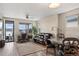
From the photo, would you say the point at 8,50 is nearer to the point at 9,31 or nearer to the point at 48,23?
the point at 9,31

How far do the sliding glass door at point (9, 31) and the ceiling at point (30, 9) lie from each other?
0.18 meters

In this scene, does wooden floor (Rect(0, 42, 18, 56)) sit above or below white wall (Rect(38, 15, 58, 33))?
below

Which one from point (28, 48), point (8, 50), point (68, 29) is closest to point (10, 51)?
point (8, 50)

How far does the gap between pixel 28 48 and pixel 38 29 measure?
1.63 ft

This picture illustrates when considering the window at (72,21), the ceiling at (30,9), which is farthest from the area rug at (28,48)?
the window at (72,21)

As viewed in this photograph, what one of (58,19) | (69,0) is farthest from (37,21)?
(69,0)

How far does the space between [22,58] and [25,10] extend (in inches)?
40.8

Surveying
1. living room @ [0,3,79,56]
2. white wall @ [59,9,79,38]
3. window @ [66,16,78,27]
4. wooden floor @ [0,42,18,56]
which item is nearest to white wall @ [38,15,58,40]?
living room @ [0,3,79,56]

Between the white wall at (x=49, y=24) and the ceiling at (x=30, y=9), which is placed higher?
the ceiling at (x=30, y=9)

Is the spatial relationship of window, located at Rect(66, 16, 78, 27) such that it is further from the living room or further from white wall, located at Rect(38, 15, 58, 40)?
white wall, located at Rect(38, 15, 58, 40)

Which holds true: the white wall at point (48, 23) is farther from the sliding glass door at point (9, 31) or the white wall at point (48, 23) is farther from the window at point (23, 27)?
the sliding glass door at point (9, 31)

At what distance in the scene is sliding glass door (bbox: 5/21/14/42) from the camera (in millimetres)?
1985

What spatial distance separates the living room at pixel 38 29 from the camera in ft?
6.26

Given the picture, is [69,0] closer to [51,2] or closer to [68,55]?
[51,2]
